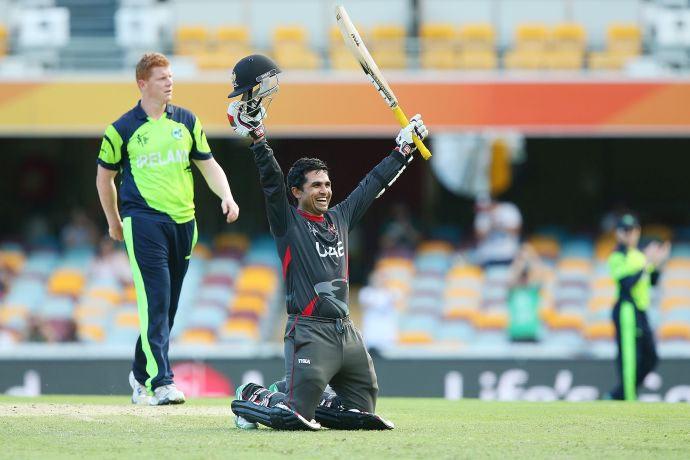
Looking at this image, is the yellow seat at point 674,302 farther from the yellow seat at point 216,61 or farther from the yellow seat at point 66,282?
the yellow seat at point 66,282

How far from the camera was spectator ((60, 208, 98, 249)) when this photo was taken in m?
18.3

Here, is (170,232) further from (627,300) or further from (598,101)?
(598,101)

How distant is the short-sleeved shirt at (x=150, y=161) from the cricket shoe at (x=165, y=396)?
3.37 feet

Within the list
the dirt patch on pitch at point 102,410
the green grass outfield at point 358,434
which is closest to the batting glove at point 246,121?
the green grass outfield at point 358,434


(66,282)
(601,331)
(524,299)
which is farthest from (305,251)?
(66,282)

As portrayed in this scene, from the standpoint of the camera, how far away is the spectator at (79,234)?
1828 centimetres

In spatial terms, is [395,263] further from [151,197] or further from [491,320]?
[151,197]

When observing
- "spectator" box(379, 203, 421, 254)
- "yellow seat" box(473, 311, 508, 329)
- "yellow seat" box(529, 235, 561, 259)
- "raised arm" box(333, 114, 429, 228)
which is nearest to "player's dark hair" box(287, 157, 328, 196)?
"raised arm" box(333, 114, 429, 228)

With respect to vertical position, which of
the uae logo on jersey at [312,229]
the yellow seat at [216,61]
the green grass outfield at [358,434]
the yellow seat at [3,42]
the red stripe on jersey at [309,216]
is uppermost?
the yellow seat at [3,42]

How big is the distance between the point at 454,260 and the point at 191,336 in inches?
150

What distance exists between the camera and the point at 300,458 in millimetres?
5613

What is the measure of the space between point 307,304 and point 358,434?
0.72 metres

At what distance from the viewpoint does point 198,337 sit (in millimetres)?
16453

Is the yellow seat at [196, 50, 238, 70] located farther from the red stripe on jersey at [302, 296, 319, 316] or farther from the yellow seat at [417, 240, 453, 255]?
the red stripe on jersey at [302, 296, 319, 316]
